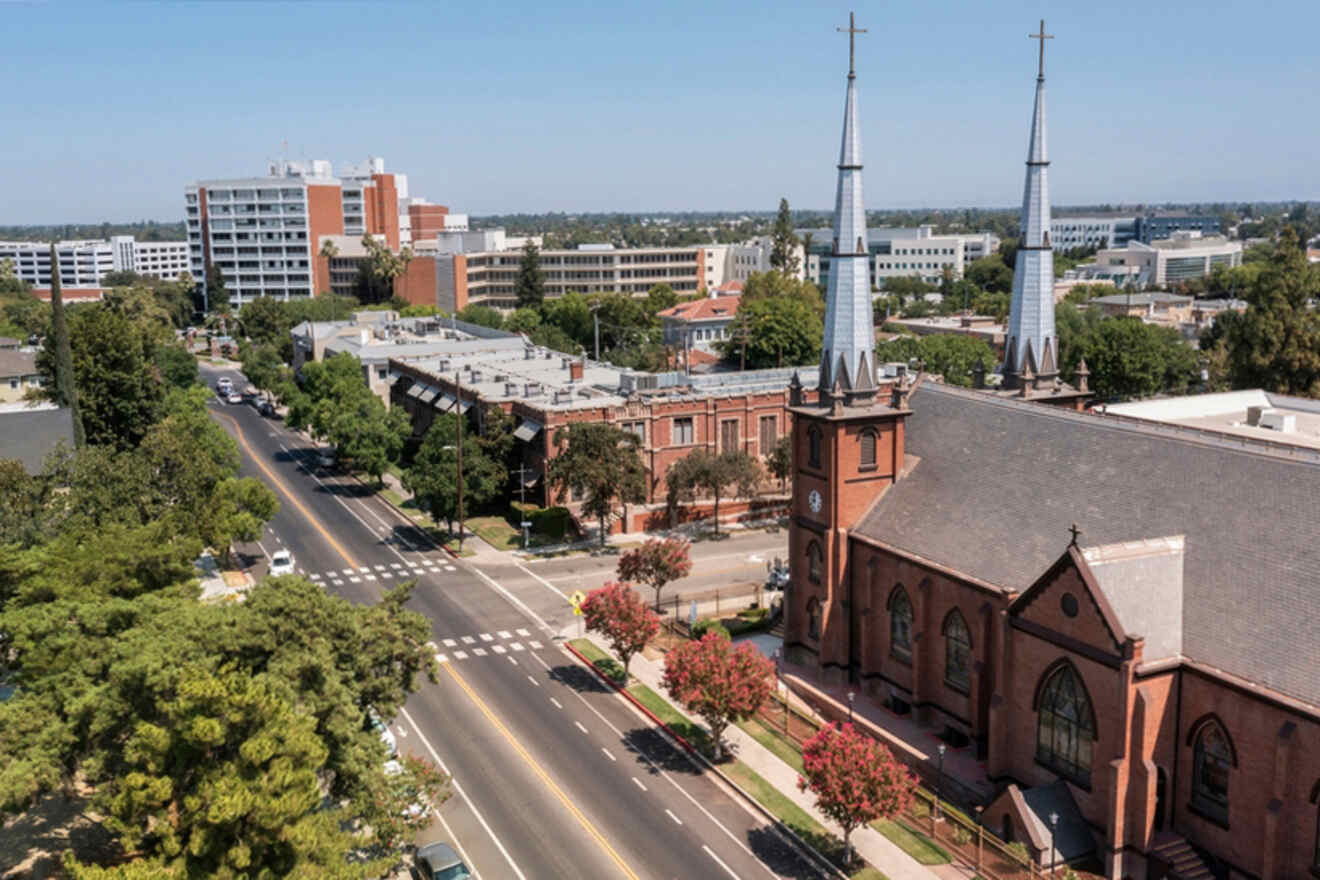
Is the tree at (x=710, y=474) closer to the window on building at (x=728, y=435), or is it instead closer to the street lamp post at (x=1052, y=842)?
the window on building at (x=728, y=435)

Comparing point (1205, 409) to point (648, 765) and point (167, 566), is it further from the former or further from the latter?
point (167, 566)

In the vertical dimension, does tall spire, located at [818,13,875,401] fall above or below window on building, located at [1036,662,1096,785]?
above

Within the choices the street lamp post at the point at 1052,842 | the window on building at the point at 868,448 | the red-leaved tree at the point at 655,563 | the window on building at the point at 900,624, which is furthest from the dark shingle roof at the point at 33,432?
the street lamp post at the point at 1052,842

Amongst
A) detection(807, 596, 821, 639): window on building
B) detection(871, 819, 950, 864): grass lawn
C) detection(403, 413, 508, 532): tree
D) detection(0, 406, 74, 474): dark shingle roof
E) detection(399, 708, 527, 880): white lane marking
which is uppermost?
detection(0, 406, 74, 474): dark shingle roof

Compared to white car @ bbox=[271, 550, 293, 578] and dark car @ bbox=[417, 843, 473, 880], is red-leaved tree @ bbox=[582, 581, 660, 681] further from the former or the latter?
white car @ bbox=[271, 550, 293, 578]

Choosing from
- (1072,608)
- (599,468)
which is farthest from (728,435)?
(1072,608)

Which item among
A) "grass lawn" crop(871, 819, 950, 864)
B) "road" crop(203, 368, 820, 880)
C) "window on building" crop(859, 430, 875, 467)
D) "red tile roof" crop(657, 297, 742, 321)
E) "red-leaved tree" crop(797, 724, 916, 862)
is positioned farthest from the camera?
"red tile roof" crop(657, 297, 742, 321)

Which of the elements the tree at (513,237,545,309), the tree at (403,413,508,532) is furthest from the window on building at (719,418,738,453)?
the tree at (513,237,545,309)
